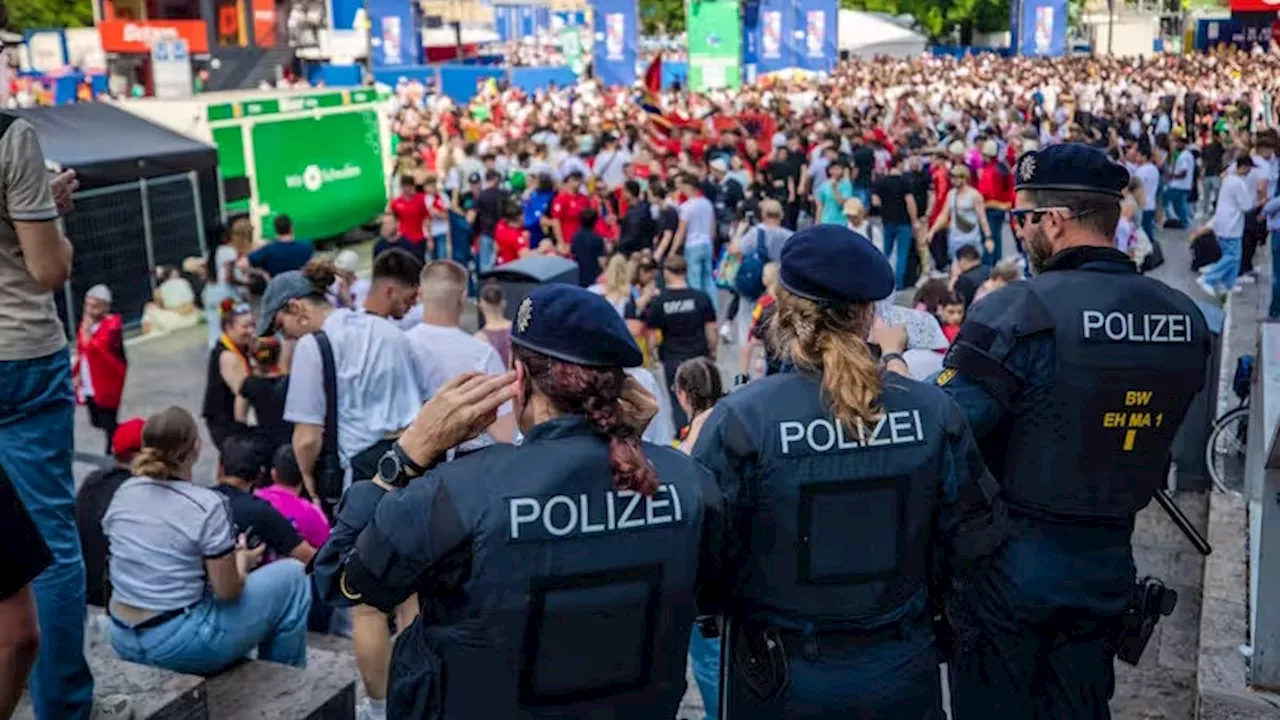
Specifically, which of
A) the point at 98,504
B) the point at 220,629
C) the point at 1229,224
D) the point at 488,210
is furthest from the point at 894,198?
the point at 220,629

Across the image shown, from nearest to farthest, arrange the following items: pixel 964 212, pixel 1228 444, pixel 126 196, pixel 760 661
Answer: pixel 760 661, pixel 1228 444, pixel 964 212, pixel 126 196

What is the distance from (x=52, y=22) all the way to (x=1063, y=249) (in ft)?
216

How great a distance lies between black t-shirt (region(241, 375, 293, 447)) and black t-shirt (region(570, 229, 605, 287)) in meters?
5.50

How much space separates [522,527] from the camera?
102 inches

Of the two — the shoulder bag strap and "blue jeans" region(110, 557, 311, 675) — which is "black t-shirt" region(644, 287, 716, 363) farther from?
"blue jeans" region(110, 557, 311, 675)

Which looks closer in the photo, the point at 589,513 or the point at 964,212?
the point at 589,513

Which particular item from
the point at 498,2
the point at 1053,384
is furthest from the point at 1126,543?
the point at 498,2

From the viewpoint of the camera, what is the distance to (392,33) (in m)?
39.3

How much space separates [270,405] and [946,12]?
225ft

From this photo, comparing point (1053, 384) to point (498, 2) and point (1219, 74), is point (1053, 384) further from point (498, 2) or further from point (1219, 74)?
point (498, 2)

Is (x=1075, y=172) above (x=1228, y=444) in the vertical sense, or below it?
above

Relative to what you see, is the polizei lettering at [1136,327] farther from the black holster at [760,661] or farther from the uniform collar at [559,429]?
the uniform collar at [559,429]

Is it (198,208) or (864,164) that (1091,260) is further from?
(198,208)

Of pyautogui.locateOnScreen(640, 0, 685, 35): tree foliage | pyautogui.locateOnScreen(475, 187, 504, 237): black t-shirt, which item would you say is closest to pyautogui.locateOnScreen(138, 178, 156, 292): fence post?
pyautogui.locateOnScreen(475, 187, 504, 237): black t-shirt
